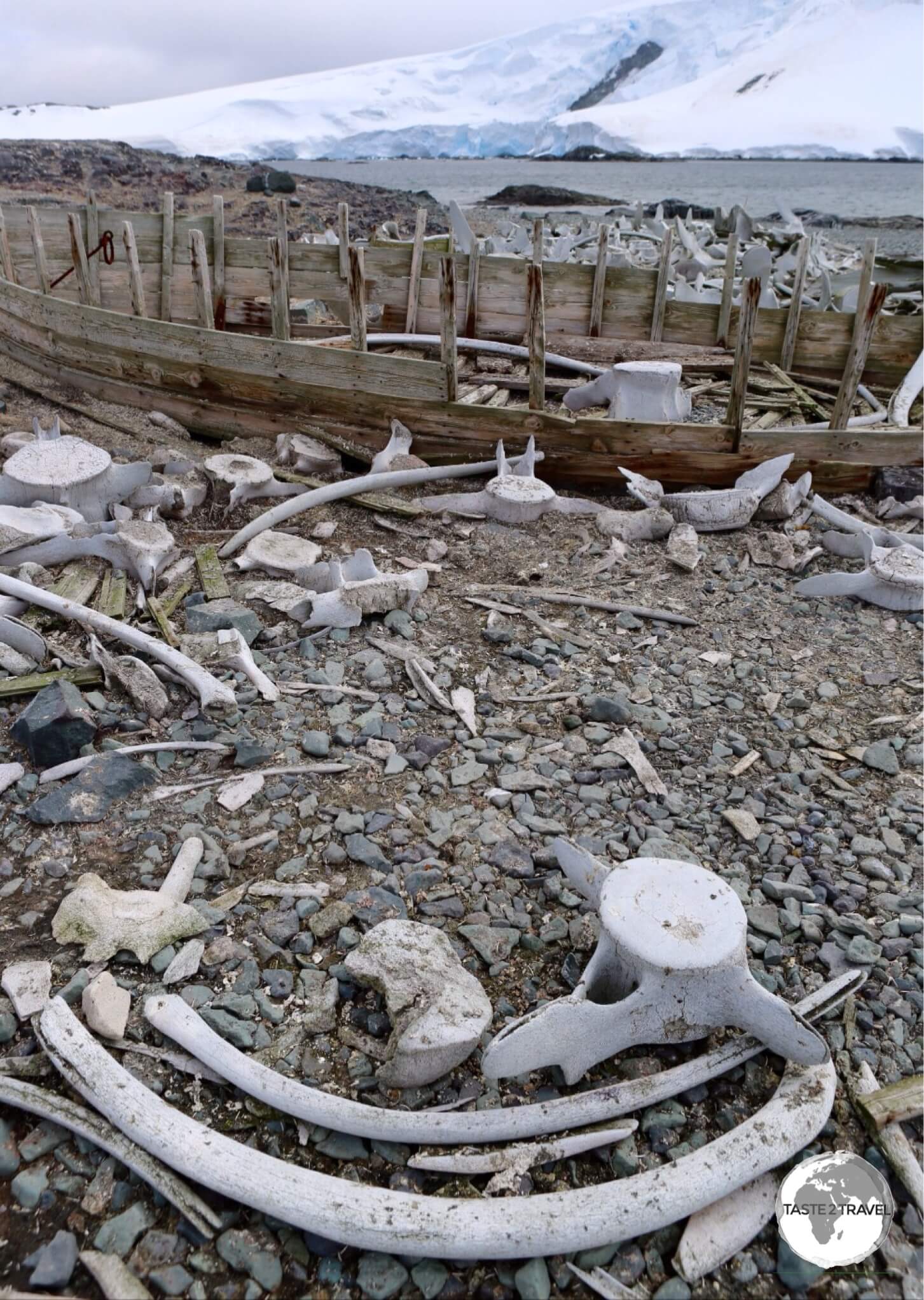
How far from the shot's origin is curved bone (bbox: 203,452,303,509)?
7391 millimetres

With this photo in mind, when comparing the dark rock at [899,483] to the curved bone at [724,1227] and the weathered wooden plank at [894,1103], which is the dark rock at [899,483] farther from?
the curved bone at [724,1227]

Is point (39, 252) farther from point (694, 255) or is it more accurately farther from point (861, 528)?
point (694, 255)

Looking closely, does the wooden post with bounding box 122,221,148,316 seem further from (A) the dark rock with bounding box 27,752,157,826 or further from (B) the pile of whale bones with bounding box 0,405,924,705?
(A) the dark rock with bounding box 27,752,157,826

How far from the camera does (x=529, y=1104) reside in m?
2.74

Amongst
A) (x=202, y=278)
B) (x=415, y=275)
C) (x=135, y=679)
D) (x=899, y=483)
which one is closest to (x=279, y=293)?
(x=202, y=278)

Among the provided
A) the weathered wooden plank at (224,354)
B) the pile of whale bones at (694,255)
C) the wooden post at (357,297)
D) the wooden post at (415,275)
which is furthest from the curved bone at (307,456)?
the pile of whale bones at (694,255)

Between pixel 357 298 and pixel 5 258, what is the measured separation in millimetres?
6142

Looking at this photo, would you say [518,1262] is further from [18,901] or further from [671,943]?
[18,901]

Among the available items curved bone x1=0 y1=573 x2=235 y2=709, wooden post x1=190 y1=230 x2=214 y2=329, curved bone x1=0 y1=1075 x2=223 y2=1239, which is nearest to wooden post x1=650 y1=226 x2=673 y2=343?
wooden post x1=190 y1=230 x2=214 y2=329

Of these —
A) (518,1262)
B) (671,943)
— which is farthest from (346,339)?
(518,1262)

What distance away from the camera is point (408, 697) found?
4980 mm

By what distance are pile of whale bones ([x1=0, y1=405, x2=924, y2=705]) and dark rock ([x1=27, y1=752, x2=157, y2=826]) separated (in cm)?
58

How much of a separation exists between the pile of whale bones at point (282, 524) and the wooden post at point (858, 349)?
83cm

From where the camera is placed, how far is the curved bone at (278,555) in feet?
20.6
